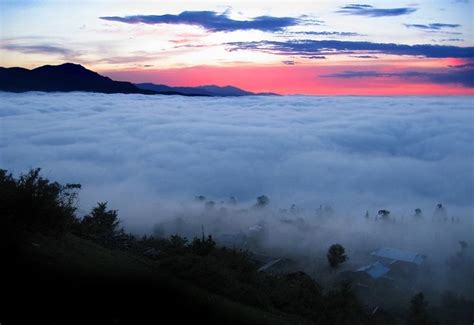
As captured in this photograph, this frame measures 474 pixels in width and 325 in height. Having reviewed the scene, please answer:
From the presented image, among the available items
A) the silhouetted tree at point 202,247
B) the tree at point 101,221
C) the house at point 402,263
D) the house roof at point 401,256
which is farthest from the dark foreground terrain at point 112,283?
the house roof at point 401,256

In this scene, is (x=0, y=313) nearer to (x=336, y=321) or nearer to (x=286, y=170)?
(x=336, y=321)

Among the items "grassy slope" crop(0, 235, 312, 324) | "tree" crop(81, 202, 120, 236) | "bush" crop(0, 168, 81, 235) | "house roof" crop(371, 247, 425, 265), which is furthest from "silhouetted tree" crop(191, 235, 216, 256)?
"house roof" crop(371, 247, 425, 265)

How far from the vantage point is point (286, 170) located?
13125 cm

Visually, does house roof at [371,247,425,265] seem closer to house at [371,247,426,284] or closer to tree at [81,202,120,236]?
house at [371,247,426,284]

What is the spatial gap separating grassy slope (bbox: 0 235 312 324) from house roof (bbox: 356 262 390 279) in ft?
74.2

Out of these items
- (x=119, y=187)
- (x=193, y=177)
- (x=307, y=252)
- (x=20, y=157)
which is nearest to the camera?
(x=307, y=252)

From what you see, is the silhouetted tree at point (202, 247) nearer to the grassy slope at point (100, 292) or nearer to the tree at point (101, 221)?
the tree at point (101, 221)

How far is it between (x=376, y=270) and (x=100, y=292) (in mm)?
29525

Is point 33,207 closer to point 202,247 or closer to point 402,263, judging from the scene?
point 202,247

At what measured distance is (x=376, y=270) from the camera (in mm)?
36844

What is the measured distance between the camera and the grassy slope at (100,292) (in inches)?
417

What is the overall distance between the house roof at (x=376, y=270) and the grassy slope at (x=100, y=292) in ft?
74.2

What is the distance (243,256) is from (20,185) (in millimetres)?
10278

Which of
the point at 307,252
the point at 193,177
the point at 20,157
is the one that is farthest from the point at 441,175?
the point at 20,157
